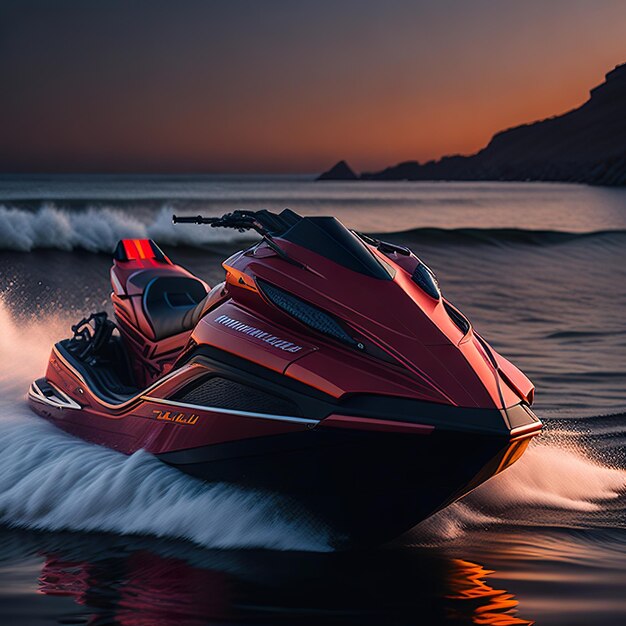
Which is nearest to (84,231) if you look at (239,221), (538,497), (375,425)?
(239,221)

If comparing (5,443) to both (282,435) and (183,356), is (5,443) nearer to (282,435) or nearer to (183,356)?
(183,356)

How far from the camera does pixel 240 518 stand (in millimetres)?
3631

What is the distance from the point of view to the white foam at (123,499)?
361cm

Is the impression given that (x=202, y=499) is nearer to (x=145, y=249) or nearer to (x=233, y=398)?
(x=233, y=398)

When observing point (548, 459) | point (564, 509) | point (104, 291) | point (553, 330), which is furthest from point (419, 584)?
point (104, 291)

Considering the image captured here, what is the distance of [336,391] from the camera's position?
3264 mm

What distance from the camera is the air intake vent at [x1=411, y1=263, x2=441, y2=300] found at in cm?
375

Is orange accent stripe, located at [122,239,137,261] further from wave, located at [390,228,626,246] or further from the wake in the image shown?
wave, located at [390,228,626,246]

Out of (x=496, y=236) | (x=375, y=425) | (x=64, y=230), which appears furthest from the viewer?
(x=496, y=236)

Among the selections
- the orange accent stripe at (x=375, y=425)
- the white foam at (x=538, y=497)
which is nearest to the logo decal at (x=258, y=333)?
the orange accent stripe at (x=375, y=425)

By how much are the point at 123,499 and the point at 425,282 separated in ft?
5.08

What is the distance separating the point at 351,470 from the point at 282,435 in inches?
11.2

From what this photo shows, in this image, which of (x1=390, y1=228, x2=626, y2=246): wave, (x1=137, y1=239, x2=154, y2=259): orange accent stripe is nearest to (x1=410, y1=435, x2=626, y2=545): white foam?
→ (x1=137, y1=239, x2=154, y2=259): orange accent stripe

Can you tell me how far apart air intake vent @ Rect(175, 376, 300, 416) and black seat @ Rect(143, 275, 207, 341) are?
705mm
